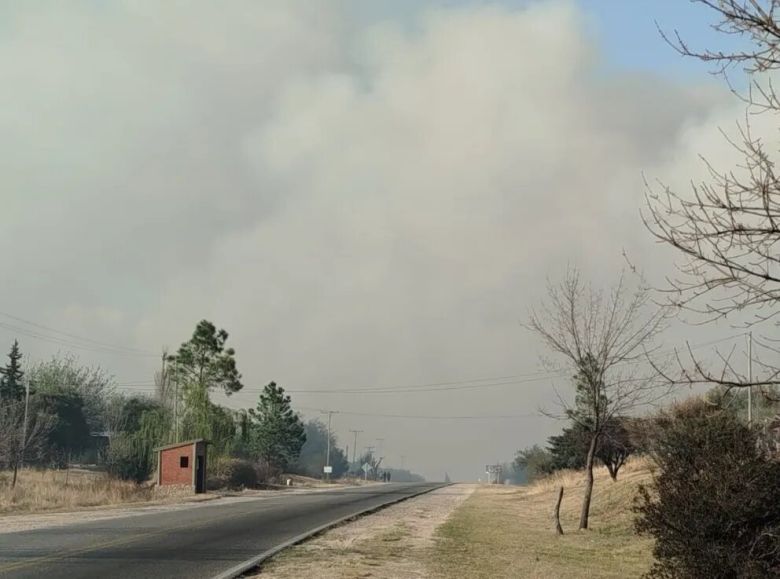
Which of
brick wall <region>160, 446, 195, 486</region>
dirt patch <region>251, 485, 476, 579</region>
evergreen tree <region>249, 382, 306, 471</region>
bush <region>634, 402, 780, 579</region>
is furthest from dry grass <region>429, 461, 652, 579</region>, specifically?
evergreen tree <region>249, 382, 306, 471</region>

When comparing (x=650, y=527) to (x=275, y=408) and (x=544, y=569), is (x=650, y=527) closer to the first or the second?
(x=544, y=569)

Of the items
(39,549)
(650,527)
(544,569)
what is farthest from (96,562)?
(650,527)

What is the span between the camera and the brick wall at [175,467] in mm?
47094

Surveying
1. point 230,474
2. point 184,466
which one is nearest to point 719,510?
point 184,466

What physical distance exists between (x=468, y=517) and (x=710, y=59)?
2573cm

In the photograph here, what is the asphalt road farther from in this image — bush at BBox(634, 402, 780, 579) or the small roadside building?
the small roadside building

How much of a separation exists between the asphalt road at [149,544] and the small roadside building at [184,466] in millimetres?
19145

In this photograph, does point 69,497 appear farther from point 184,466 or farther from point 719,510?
point 719,510

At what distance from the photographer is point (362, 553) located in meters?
16.6

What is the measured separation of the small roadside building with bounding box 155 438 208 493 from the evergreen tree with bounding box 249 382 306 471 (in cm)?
3359

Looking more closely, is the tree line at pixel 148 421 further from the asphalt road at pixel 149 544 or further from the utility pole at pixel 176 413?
the asphalt road at pixel 149 544

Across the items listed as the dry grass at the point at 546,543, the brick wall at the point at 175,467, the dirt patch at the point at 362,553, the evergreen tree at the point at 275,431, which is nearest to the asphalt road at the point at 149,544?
the dirt patch at the point at 362,553

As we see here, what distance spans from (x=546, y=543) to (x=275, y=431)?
67522 millimetres

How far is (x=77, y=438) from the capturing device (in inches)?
3413
